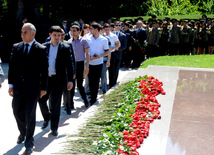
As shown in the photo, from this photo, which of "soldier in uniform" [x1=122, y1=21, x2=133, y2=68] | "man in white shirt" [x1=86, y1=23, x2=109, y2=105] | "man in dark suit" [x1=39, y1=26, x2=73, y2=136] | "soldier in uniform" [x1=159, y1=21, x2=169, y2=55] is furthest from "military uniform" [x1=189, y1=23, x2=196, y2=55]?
"man in dark suit" [x1=39, y1=26, x2=73, y2=136]

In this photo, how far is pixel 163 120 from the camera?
221 inches

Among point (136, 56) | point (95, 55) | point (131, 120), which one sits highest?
point (95, 55)

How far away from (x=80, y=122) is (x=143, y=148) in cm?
140

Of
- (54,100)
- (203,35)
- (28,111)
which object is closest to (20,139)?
(28,111)

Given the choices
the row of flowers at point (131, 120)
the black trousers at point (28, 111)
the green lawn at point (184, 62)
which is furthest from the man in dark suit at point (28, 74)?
the green lawn at point (184, 62)

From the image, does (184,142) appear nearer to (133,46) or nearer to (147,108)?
(147,108)

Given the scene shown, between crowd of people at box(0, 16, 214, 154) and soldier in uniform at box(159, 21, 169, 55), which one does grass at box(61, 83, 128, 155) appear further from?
soldier in uniform at box(159, 21, 169, 55)

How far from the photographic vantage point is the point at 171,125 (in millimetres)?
5391

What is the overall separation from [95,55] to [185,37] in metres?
10.7

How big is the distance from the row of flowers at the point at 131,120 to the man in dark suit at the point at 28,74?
47.7 inches

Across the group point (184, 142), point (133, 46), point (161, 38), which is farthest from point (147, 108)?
point (161, 38)

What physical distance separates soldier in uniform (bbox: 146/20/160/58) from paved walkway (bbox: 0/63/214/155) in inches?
292

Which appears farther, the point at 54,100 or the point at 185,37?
the point at 185,37

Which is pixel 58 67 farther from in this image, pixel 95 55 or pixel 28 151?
pixel 95 55
